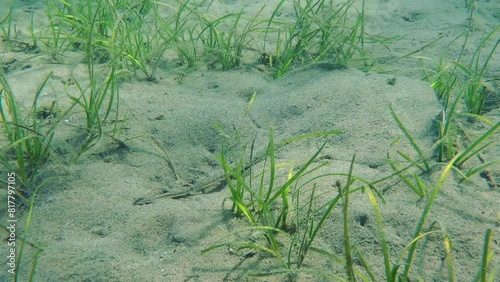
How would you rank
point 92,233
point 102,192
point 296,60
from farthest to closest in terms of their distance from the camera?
point 296,60 → point 102,192 → point 92,233

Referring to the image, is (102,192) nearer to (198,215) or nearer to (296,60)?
(198,215)

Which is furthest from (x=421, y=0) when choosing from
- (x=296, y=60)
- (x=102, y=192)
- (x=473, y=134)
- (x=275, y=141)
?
(x=102, y=192)

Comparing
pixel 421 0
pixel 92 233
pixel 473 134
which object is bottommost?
pixel 92 233

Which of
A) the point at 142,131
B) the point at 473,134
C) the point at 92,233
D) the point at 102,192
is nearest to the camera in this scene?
the point at 92,233

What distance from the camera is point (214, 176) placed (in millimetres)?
2131

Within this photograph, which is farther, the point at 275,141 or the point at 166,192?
the point at 275,141

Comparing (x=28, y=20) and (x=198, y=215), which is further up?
(x=28, y=20)

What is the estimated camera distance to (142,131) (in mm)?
2418

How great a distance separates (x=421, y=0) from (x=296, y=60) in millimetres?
2394

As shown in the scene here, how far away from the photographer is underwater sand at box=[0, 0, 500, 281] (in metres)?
1.57

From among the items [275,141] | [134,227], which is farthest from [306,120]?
[134,227]

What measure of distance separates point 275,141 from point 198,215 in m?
0.75

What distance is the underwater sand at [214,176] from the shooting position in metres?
1.57

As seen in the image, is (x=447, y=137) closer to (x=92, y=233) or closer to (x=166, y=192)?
(x=166, y=192)
